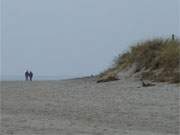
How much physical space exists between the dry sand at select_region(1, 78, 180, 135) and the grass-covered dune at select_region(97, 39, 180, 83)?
4439mm

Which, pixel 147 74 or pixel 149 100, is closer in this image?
pixel 149 100

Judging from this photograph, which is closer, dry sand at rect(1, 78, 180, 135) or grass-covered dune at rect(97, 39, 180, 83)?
dry sand at rect(1, 78, 180, 135)

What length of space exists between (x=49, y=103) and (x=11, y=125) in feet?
13.2

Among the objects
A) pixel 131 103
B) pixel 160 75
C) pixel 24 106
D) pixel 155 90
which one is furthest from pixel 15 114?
pixel 160 75

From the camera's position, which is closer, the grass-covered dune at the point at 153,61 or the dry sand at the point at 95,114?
the dry sand at the point at 95,114

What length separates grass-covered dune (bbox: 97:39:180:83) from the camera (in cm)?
1961

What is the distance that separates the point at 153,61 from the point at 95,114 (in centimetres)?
1173

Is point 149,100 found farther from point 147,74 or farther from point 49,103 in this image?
point 147,74

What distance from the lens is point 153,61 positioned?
71.5 ft

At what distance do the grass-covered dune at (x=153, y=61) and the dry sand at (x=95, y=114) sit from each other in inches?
175

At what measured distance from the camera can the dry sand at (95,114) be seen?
835 cm

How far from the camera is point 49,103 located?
12820 millimetres

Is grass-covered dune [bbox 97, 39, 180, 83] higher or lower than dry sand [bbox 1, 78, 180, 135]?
higher

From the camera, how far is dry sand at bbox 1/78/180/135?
8.35 metres
